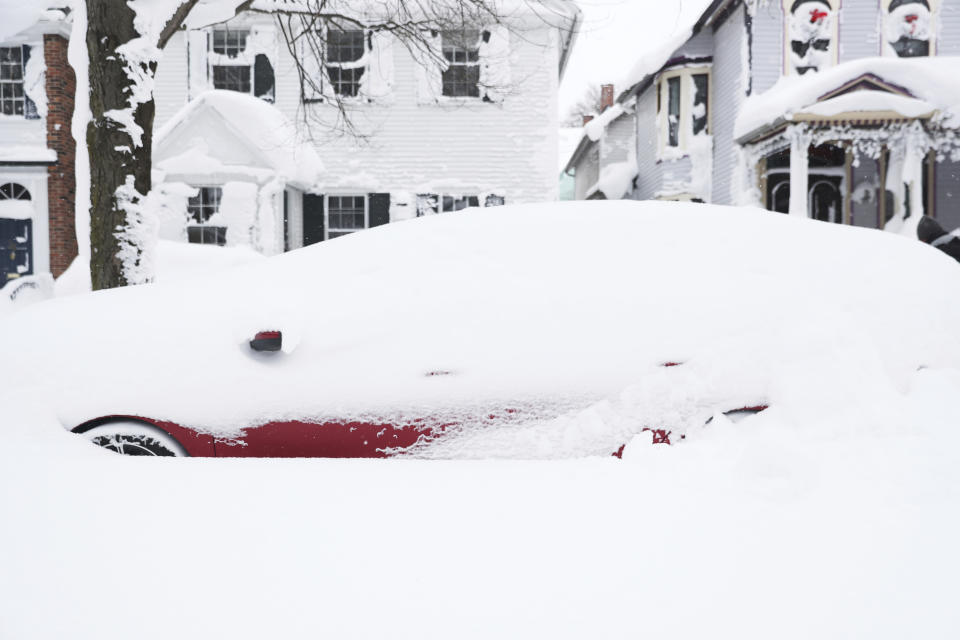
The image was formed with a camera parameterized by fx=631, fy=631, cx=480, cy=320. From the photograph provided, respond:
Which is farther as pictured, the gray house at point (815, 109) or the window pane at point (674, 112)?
the window pane at point (674, 112)

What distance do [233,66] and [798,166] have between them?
37.3 ft

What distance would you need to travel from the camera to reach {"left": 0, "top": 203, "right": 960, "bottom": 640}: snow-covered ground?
1588 mm

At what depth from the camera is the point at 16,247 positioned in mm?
13133

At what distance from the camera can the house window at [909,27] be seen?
514 inches

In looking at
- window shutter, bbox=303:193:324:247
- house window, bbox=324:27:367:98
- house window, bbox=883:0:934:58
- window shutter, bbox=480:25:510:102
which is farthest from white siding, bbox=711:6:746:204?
window shutter, bbox=303:193:324:247

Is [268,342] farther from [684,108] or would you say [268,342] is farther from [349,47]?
[684,108]

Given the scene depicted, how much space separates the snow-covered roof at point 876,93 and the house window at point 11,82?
1536cm

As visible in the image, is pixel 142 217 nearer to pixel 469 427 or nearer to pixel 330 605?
pixel 469 427

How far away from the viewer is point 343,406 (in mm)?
2686

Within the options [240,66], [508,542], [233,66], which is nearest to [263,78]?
[240,66]

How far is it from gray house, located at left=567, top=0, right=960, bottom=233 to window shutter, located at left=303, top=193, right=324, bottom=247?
8.40 metres

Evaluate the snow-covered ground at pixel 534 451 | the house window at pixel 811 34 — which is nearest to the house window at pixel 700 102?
the house window at pixel 811 34

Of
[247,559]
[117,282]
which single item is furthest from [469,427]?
[117,282]

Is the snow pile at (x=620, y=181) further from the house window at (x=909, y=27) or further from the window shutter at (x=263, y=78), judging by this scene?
the window shutter at (x=263, y=78)
